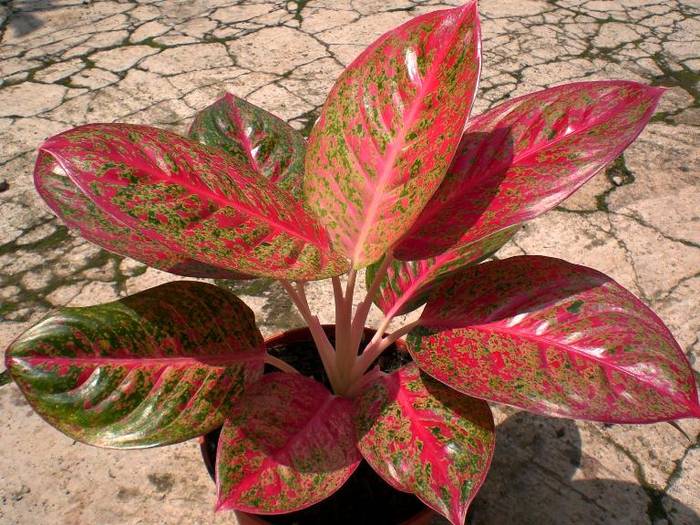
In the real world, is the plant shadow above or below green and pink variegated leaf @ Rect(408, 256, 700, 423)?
below

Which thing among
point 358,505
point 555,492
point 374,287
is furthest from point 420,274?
point 555,492

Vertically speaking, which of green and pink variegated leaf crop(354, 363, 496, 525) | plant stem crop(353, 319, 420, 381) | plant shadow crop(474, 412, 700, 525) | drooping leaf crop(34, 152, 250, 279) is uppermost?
drooping leaf crop(34, 152, 250, 279)

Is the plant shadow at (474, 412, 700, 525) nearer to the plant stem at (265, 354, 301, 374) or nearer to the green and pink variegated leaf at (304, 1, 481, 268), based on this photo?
the plant stem at (265, 354, 301, 374)

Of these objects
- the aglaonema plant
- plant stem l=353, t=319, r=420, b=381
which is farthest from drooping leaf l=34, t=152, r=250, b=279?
plant stem l=353, t=319, r=420, b=381

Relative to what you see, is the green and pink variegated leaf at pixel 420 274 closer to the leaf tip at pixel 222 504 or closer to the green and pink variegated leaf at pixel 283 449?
the green and pink variegated leaf at pixel 283 449

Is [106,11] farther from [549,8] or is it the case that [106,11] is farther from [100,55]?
[549,8]

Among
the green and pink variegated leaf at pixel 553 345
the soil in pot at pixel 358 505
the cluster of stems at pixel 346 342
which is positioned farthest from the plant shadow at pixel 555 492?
the green and pink variegated leaf at pixel 553 345

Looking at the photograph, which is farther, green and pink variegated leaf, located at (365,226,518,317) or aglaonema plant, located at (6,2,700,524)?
green and pink variegated leaf, located at (365,226,518,317)
